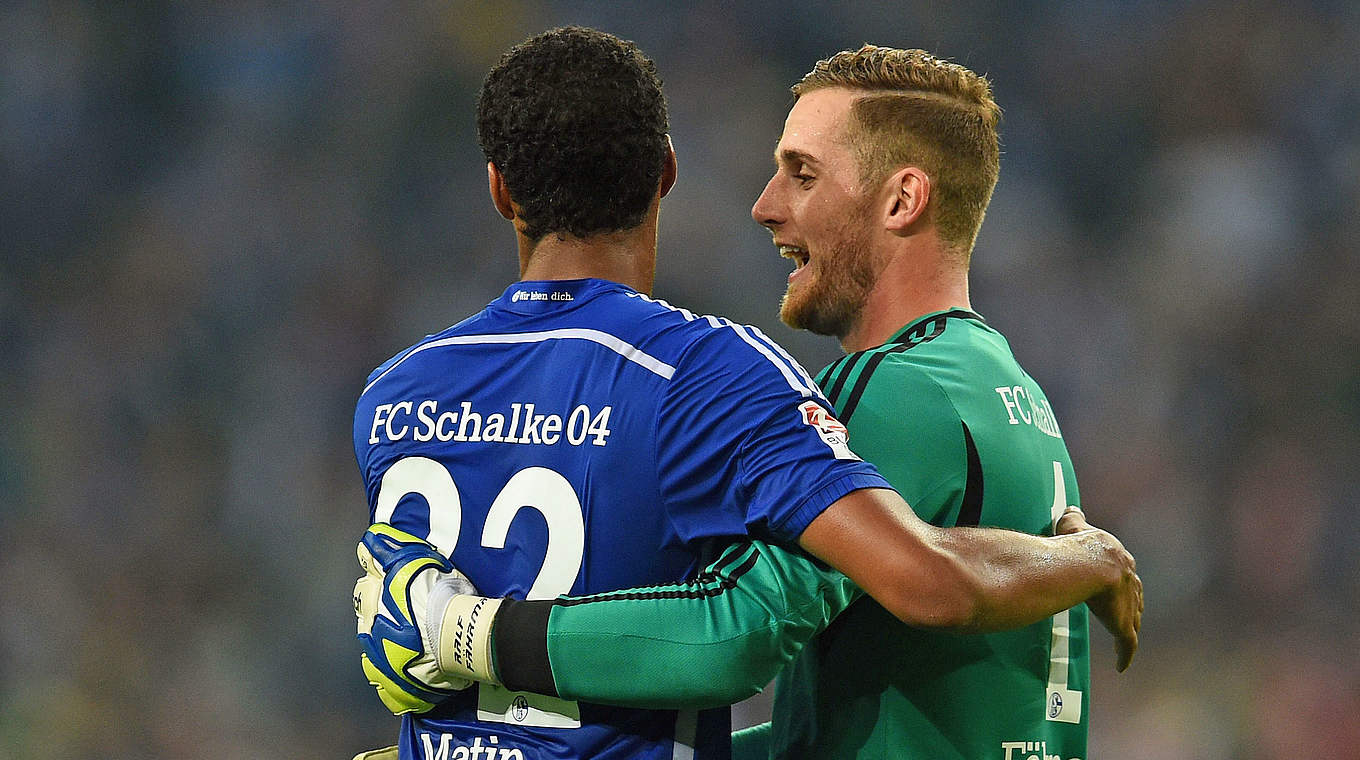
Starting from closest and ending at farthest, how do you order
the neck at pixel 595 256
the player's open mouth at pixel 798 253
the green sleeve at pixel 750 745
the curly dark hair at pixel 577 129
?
the curly dark hair at pixel 577 129 < the neck at pixel 595 256 < the green sleeve at pixel 750 745 < the player's open mouth at pixel 798 253

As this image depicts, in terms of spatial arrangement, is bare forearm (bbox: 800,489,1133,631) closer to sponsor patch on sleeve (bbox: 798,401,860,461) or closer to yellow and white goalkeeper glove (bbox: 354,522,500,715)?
sponsor patch on sleeve (bbox: 798,401,860,461)

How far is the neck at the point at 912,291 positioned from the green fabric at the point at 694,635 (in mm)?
1118

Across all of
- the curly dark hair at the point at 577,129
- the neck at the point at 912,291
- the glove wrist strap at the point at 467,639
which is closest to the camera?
the glove wrist strap at the point at 467,639

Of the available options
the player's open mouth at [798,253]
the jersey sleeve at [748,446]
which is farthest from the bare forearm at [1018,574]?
the player's open mouth at [798,253]

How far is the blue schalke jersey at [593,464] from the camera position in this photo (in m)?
1.94

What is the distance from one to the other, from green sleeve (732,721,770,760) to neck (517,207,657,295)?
1.07 m

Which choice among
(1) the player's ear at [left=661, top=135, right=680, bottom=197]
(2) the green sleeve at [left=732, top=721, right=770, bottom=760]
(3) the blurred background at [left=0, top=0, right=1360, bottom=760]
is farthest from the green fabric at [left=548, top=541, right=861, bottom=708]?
(3) the blurred background at [left=0, top=0, right=1360, bottom=760]

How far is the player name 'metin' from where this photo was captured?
2.02 m

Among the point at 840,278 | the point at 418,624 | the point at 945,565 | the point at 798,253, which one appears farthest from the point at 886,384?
the point at 418,624

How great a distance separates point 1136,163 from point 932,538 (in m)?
6.21

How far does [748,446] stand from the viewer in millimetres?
1929

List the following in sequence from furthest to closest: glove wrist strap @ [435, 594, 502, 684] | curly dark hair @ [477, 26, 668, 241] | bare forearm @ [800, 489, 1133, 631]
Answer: curly dark hair @ [477, 26, 668, 241], glove wrist strap @ [435, 594, 502, 684], bare forearm @ [800, 489, 1133, 631]

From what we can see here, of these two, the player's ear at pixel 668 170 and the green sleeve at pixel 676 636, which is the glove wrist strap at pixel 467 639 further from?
the player's ear at pixel 668 170

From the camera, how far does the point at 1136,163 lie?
297 inches
